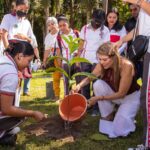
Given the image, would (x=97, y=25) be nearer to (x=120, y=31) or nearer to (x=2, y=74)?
(x=120, y=31)

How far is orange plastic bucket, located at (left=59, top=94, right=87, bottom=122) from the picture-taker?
447cm

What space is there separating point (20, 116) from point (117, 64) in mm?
1205

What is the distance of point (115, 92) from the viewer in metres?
4.50

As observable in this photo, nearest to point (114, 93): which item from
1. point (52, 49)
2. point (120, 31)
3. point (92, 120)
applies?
point (92, 120)

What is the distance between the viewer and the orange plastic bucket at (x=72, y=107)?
4473 mm

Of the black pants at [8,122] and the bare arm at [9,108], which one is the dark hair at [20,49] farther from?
the black pants at [8,122]

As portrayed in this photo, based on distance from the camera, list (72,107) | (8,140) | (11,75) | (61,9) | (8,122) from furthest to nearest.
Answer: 1. (61,9)
2. (72,107)
3. (8,140)
4. (8,122)
5. (11,75)

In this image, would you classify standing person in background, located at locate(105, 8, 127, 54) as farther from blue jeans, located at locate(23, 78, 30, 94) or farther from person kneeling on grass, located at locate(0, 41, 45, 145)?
person kneeling on grass, located at locate(0, 41, 45, 145)

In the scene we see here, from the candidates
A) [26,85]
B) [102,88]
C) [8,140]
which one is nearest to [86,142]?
[102,88]

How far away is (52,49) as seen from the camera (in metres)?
6.60

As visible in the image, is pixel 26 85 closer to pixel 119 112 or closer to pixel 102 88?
pixel 102 88

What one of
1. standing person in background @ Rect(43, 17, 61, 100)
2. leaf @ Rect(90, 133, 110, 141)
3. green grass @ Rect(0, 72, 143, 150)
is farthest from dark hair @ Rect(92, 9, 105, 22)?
leaf @ Rect(90, 133, 110, 141)

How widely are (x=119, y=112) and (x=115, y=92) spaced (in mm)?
232

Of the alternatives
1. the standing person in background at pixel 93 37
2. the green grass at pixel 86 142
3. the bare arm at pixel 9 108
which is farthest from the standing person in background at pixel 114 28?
the bare arm at pixel 9 108
